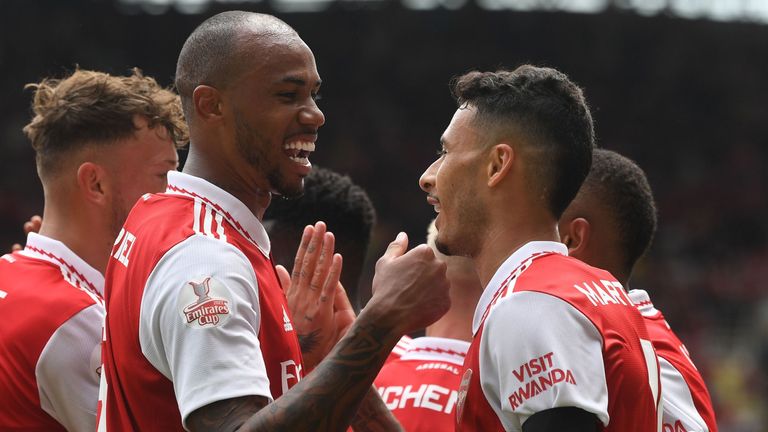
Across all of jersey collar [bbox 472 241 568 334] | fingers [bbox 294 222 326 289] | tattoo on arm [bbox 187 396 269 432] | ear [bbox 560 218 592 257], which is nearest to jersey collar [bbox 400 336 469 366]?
ear [bbox 560 218 592 257]

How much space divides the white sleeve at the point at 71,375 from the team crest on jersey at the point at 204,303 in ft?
3.46

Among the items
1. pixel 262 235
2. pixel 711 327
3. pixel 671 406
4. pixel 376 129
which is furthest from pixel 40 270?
pixel 376 129

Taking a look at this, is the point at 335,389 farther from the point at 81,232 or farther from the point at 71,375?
the point at 81,232

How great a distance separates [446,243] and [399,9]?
17322 millimetres

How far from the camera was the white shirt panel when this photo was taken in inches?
146

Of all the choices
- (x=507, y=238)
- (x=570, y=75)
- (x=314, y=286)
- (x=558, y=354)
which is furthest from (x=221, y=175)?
(x=570, y=75)

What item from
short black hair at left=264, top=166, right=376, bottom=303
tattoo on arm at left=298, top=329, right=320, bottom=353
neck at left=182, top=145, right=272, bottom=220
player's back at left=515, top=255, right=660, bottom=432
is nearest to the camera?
player's back at left=515, top=255, right=660, bottom=432

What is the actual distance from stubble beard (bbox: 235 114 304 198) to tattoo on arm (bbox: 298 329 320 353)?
0.66m

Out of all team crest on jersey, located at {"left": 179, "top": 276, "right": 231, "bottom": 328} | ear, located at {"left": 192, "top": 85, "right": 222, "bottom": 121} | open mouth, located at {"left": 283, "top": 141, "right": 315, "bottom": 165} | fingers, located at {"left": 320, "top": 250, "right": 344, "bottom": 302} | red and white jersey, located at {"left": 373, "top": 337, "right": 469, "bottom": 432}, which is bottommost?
red and white jersey, located at {"left": 373, "top": 337, "right": 469, "bottom": 432}

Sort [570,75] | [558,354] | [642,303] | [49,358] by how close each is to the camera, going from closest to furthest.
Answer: [558,354]
[49,358]
[642,303]
[570,75]

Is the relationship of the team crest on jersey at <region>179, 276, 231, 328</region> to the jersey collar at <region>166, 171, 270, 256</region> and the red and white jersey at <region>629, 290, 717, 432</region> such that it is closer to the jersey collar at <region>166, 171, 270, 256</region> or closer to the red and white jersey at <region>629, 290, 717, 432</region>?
the jersey collar at <region>166, 171, 270, 256</region>

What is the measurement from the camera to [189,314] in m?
2.80

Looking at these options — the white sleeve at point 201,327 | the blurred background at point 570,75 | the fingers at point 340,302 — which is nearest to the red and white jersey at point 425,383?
the fingers at point 340,302

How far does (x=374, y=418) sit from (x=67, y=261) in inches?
54.8
